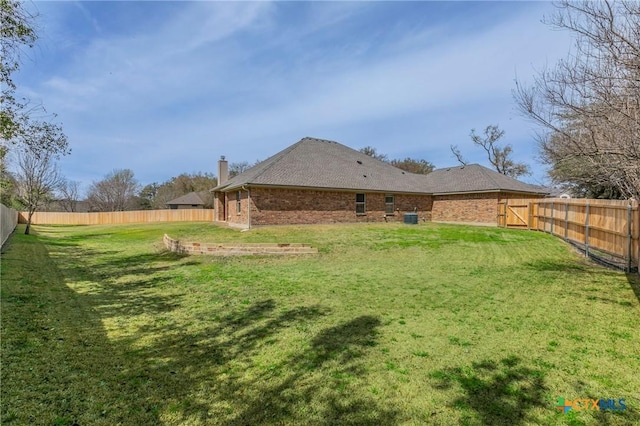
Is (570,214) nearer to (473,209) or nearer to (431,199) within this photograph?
(473,209)

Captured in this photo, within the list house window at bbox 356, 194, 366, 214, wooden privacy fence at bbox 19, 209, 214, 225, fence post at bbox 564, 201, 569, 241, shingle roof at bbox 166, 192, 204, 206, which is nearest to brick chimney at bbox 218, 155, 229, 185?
wooden privacy fence at bbox 19, 209, 214, 225

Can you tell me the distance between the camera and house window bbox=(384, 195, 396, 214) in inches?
867

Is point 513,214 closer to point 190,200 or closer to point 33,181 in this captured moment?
point 33,181

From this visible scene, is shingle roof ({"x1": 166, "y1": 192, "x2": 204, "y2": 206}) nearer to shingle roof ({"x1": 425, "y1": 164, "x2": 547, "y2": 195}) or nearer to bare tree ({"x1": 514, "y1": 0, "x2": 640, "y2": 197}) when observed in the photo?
shingle roof ({"x1": 425, "y1": 164, "x2": 547, "y2": 195})

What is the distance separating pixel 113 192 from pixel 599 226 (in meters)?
61.0

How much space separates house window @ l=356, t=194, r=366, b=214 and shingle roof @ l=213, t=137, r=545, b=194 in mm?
676

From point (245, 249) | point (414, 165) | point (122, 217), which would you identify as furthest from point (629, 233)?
point (414, 165)

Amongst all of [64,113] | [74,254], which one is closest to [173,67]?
[64,113]

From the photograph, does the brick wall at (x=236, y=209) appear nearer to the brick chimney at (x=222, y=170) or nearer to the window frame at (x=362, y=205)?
the brick chimney at (x=222, y=170)

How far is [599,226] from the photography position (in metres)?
9.18

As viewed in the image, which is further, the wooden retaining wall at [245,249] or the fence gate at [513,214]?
the fence gate at [513,214]

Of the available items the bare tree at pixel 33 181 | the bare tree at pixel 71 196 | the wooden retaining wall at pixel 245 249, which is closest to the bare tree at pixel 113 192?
the bare tree at pixel 71 196

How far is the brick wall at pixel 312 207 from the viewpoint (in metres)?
17.5

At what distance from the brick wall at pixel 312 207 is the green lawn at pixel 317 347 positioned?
962 centimetres
